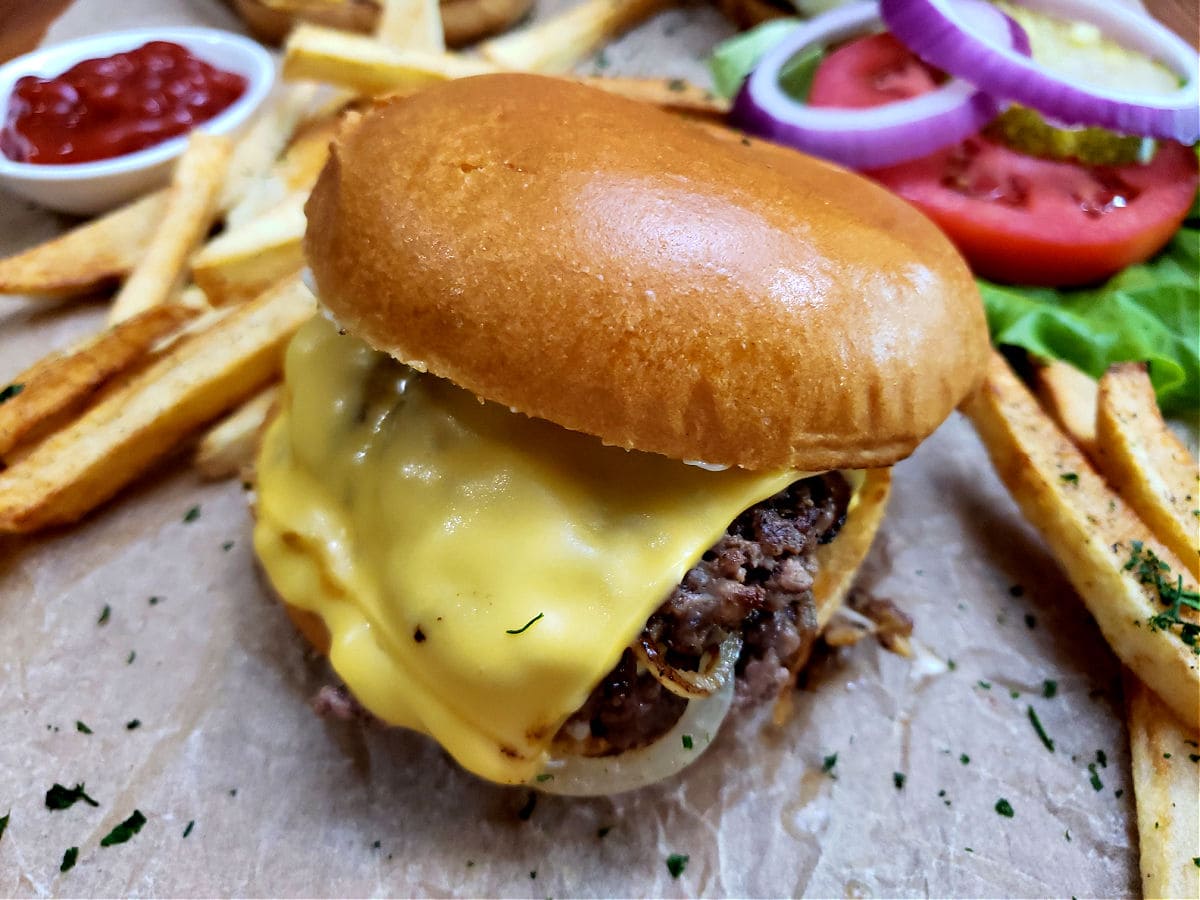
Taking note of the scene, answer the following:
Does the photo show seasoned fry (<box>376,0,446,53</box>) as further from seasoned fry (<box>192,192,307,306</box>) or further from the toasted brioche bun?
seasoned fry (<box>192,192,307,306</box>)

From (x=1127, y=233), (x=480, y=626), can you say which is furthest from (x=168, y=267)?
(x=1127, y=233)

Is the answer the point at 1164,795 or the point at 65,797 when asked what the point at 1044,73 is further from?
the point at 65,797

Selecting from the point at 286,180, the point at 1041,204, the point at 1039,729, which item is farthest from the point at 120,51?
the point at 1039,729

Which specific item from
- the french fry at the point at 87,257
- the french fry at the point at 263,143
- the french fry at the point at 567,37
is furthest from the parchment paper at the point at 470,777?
the french fry at the point at 567,37

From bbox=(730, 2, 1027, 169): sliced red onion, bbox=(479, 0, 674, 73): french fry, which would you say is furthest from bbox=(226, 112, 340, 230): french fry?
bbox=(730, 2, 1027, 169): sliced red onion

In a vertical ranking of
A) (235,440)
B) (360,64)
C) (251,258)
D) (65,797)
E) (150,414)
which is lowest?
(65,797)

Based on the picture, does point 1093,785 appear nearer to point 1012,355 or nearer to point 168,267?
point 1012,355
